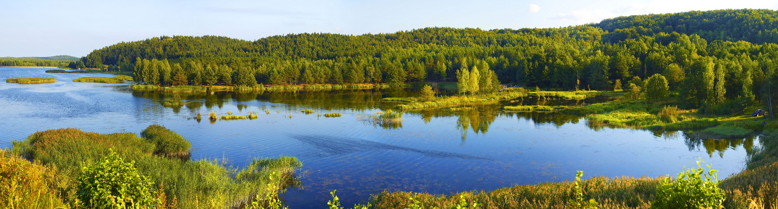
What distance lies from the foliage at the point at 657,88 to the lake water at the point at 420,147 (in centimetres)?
1500

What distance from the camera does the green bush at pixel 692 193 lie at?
6.14 meters

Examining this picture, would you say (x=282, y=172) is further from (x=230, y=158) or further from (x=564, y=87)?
(x=564, y=87)

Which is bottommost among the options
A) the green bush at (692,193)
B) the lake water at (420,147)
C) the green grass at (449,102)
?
the lake water at (420,147)

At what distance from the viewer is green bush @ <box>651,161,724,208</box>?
20.1 feet

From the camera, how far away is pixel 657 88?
49656 millimetres

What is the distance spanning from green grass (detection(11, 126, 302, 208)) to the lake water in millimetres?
1562

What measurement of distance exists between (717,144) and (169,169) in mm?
32172

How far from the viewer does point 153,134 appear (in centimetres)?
2548

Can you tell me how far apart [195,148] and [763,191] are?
2651cm

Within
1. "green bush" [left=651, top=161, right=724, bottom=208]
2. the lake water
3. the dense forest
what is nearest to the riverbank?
the dense forest

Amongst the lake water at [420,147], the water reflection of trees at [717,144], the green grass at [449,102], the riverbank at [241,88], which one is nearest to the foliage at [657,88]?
the lake water at [420,147]

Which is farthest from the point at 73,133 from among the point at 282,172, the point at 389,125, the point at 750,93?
the point at 750,93

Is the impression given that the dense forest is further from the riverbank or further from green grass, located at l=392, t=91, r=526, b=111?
green grass, located at l=392, t=91, r=526, b=111

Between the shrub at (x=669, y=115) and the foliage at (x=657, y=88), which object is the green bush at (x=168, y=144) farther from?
the foliage at (x=657, y=88)
